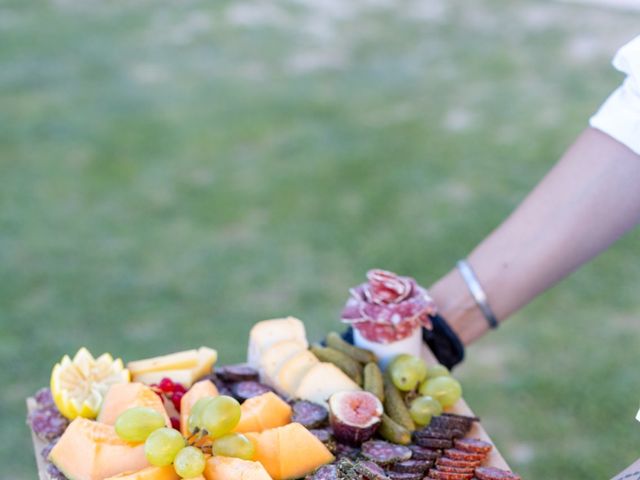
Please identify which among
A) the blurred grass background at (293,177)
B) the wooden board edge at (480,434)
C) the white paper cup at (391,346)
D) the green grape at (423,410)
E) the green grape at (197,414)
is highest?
the green grape at (197,414)

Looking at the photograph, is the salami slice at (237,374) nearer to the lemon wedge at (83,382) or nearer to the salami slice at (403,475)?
the lemon wedge at (83,382)

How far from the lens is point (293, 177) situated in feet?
19.1

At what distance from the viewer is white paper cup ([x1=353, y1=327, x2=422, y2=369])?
2.19 m

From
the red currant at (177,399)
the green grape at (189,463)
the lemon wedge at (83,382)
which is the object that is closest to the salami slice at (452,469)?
the green grape at (189,463)

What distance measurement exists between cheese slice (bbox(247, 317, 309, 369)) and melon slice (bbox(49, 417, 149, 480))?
1.57 feet

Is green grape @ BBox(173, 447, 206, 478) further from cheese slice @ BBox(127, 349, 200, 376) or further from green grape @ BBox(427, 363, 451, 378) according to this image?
green grape @ BBox(427, 363, 451, 378)

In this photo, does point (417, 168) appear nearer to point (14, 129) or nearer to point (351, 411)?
point (14, 129)

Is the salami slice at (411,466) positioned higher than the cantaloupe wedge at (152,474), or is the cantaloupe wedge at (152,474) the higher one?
the cantaloupe wedge at (152,474)

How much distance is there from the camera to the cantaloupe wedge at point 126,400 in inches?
73.9

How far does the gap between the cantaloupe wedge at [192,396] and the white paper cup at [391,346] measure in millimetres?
419

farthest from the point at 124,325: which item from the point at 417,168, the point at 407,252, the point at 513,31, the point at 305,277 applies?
the point at 513,31

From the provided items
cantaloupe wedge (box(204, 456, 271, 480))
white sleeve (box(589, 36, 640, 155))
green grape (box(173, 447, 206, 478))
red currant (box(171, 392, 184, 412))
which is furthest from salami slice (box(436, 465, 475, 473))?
white sleeve (box(589, 36, 640, 155))

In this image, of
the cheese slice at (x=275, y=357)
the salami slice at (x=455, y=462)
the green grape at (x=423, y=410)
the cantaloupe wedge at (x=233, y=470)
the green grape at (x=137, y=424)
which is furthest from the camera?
the cheese slice at (x=275, y=357)

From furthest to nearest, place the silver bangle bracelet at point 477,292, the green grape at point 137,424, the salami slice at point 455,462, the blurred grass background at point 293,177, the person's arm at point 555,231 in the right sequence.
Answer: the blurred grass background at point 293,177
the silver bangle bracelet at point 477,292
the person's arm at point 555,231
the salami slice at point 455,462
the green grape at point 137,424
